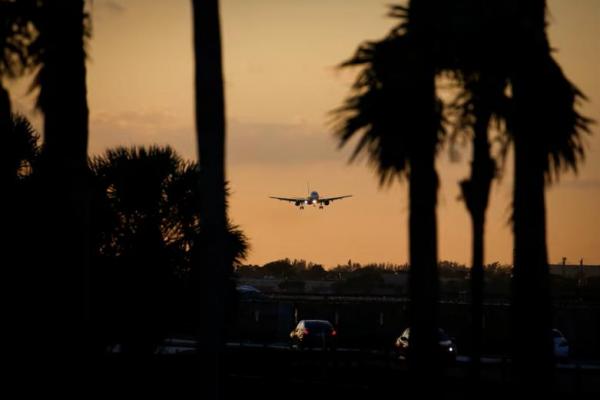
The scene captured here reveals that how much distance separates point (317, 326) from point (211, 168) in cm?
3663

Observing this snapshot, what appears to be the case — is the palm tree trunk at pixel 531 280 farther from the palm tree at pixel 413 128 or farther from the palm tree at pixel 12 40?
the palm tree at pixel 12 40

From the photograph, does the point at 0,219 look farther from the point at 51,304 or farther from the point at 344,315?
the point at 344,315

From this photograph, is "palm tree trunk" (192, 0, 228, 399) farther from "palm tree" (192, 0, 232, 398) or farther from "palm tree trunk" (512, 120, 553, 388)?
"palm tree trunk" (512, 120, 553, 388)

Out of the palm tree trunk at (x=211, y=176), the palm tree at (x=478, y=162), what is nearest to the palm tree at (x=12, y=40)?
the palm tree trunk at (x=211, y=176)

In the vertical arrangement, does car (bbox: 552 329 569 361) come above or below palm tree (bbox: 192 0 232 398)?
below

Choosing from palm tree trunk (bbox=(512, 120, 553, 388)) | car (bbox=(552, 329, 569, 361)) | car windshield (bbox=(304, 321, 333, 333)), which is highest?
palm tree trunk (bbox=(512, 120, 553, 388))

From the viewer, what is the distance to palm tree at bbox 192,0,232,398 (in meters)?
14.6

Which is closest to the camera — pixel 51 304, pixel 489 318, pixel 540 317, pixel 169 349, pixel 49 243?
pixel 540 317

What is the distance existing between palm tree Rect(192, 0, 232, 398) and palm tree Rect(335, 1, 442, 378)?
10.4 ft

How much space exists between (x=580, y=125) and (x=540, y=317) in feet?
12.6

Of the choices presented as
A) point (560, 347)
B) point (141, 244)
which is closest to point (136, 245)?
point (141, 244)

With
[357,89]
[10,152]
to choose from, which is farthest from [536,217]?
[10,152]

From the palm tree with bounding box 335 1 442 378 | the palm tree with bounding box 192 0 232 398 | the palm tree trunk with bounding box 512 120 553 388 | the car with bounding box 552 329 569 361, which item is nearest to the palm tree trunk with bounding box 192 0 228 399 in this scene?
the palm tree with bounding box 192 0 232 398

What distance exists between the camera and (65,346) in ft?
62.3
